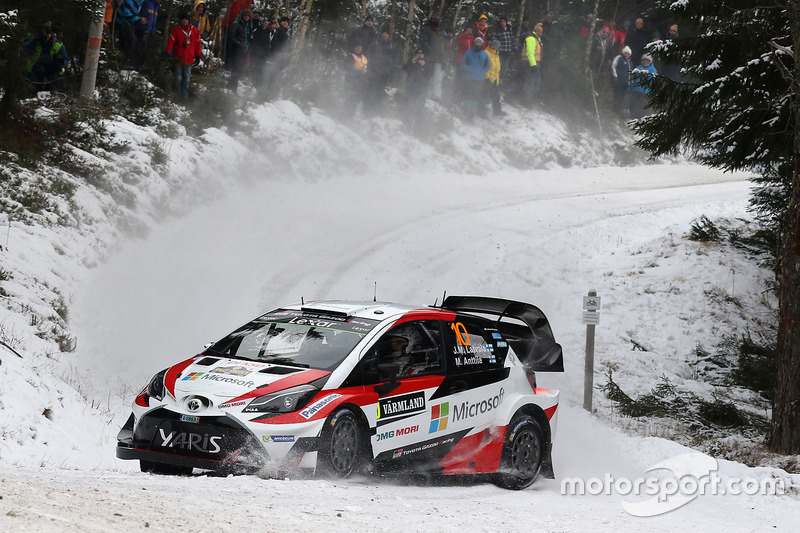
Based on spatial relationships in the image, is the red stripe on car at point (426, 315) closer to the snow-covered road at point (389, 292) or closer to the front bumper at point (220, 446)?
the snow-covered road at point (389, 292)

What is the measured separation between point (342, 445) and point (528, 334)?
316cm

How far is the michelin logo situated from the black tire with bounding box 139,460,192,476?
99 cm

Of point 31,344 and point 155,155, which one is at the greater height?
point 155,155

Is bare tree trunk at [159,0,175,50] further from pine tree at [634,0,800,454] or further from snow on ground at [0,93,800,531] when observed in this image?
pine tree at [634,0,800,454]

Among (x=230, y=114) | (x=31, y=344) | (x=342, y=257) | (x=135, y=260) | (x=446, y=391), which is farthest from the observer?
(x=230, y=114)

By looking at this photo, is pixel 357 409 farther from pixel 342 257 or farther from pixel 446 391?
pixel 342 257

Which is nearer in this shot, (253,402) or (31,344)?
(253,402)

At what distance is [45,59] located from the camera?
1603 centimetres

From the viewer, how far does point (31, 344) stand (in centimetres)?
1029

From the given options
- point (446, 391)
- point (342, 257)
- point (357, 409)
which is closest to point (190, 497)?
point (357, 409)

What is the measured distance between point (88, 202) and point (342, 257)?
4.71 metres

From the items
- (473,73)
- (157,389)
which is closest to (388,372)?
(157,389)

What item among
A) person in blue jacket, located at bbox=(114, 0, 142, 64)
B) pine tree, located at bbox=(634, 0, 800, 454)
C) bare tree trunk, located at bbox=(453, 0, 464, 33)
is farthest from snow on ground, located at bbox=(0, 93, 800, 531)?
bare tree trunk, located at bbox=(453, 0, 464, 33)

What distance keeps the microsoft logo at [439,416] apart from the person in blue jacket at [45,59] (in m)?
11.3
